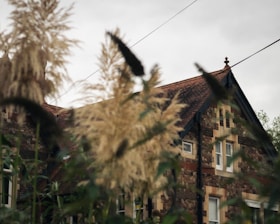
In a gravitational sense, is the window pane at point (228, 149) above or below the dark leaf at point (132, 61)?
above

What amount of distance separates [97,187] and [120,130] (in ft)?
1.76

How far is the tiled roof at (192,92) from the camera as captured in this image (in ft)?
65.1

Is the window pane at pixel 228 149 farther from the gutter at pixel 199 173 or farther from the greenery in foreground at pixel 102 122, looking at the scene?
the greenery in foreground at pixel 102 122

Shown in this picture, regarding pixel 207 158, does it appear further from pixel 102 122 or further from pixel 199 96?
pixel 102 122

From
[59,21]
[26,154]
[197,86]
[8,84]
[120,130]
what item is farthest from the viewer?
[197,86]

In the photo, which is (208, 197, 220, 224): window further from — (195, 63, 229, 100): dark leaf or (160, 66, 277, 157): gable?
(195, 63, 229, 100): dark leaf

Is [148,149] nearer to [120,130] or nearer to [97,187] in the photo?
[120,130]

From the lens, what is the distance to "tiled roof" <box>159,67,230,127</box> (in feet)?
65.1

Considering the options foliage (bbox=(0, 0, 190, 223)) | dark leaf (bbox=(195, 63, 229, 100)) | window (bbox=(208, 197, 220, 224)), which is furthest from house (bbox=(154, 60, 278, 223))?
dark leaf (bbox=(195, 63, 229, 100))

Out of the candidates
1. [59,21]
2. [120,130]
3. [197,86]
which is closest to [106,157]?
[120,130]

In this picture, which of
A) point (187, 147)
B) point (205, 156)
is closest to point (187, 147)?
point (187, 147)

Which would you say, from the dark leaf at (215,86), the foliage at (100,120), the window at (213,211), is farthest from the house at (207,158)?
the dark leaf at (215,86)

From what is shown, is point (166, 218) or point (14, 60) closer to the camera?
point (166, 218)

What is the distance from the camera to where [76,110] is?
4.64m
